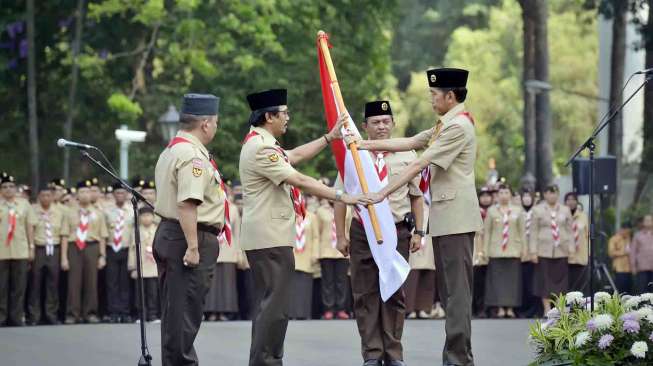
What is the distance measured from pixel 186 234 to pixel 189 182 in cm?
41

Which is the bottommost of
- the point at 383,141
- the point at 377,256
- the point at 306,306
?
the point at 306,306

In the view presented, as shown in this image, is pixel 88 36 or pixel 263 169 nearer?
pixel 263 169

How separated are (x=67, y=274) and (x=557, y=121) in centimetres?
4420

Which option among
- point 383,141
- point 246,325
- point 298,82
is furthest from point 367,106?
point 298,82

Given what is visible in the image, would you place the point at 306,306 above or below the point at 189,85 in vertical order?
below

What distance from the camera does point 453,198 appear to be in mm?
12656

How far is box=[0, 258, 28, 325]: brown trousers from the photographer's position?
22766 mm

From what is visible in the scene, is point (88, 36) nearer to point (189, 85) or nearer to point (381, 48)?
point (189, 85)

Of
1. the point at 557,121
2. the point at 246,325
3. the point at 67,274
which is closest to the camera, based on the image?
the point at 246,325

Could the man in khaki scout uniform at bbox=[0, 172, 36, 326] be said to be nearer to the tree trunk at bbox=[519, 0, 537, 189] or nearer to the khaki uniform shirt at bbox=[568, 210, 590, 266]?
the khaki uniform shirt at bbox=[568, 210, 590, 266]

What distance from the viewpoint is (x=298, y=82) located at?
40000 mm

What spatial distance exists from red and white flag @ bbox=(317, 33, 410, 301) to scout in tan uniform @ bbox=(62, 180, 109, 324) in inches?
416

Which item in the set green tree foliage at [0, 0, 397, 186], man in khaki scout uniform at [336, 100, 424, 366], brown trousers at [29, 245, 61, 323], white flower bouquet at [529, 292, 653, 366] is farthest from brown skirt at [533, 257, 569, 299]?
green tree foliage at [0, 0, 397, 186]

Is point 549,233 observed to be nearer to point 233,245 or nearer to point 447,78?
Result: point 233,245
